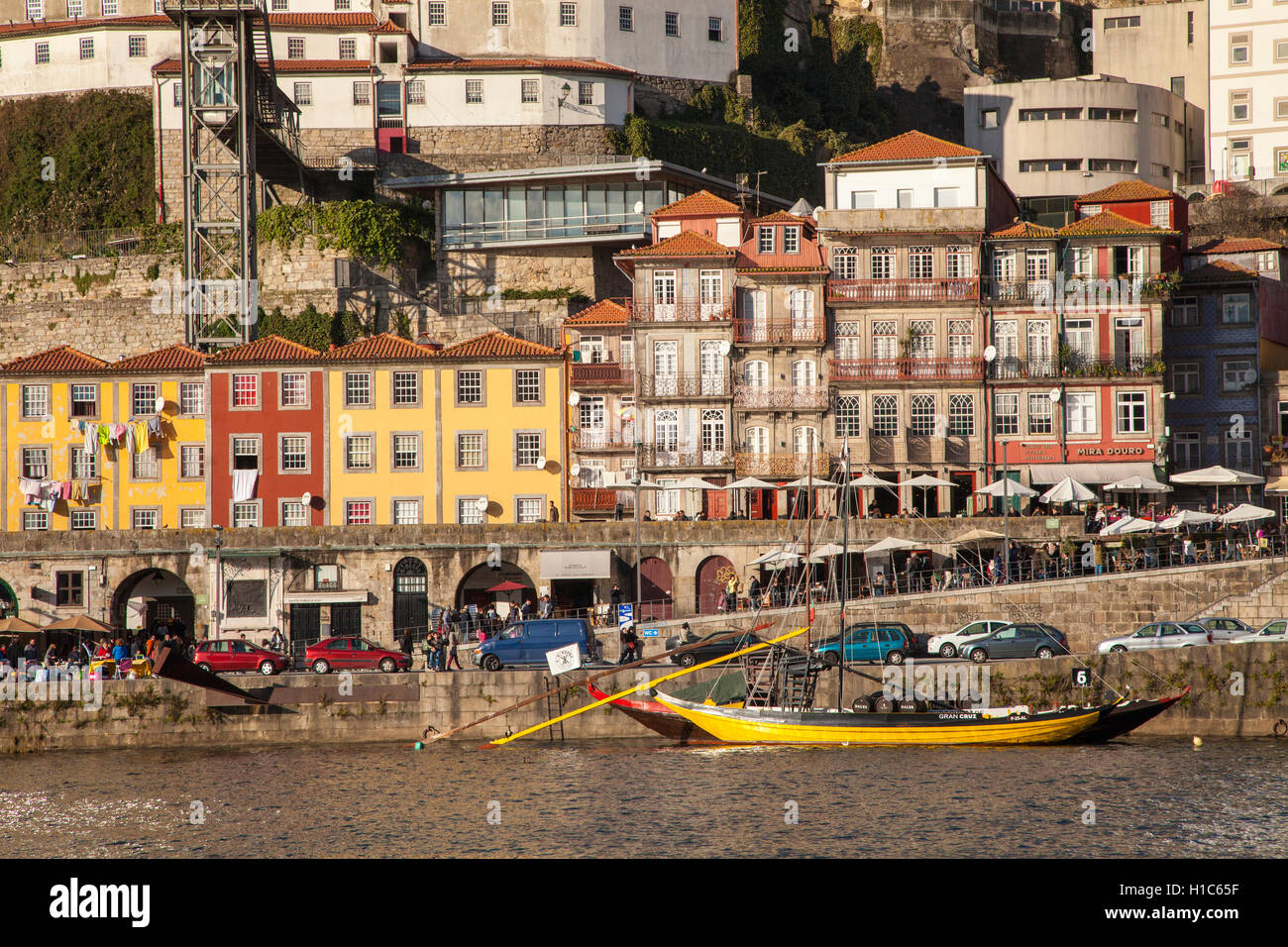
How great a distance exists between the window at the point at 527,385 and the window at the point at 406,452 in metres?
4.15

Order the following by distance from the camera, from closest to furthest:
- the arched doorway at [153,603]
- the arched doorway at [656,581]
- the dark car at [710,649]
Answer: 1. the dark car at [710,649]
2. the arched doorway at [656,581]
3. the arched doorway at [153,603]

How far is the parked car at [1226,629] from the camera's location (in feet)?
142

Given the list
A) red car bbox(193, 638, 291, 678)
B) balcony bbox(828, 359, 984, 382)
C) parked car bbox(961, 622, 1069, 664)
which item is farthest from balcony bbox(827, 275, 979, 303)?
red car bbox(193, 638, 291, 678)

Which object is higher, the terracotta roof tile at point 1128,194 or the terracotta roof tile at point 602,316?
the terracotta roof tile at point 1128,194

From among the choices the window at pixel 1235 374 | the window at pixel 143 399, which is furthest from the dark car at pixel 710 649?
the window at pixel 1235 374

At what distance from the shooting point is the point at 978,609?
50.3 metres

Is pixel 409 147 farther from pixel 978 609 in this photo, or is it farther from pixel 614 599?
pixel 978 609

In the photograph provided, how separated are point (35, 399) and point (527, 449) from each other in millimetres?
19524

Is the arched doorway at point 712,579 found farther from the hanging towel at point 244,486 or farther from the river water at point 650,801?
the hanging towel at point 244,486

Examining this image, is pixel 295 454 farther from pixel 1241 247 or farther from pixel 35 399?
pixel 1241 247

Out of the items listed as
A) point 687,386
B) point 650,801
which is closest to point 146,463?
point 687,386

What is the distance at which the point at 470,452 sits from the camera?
60.7 meters

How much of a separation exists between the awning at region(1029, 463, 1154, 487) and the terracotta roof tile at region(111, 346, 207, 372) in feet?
105

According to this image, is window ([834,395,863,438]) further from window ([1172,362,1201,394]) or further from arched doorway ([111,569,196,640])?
arched doorway ([111,569,196,640])
